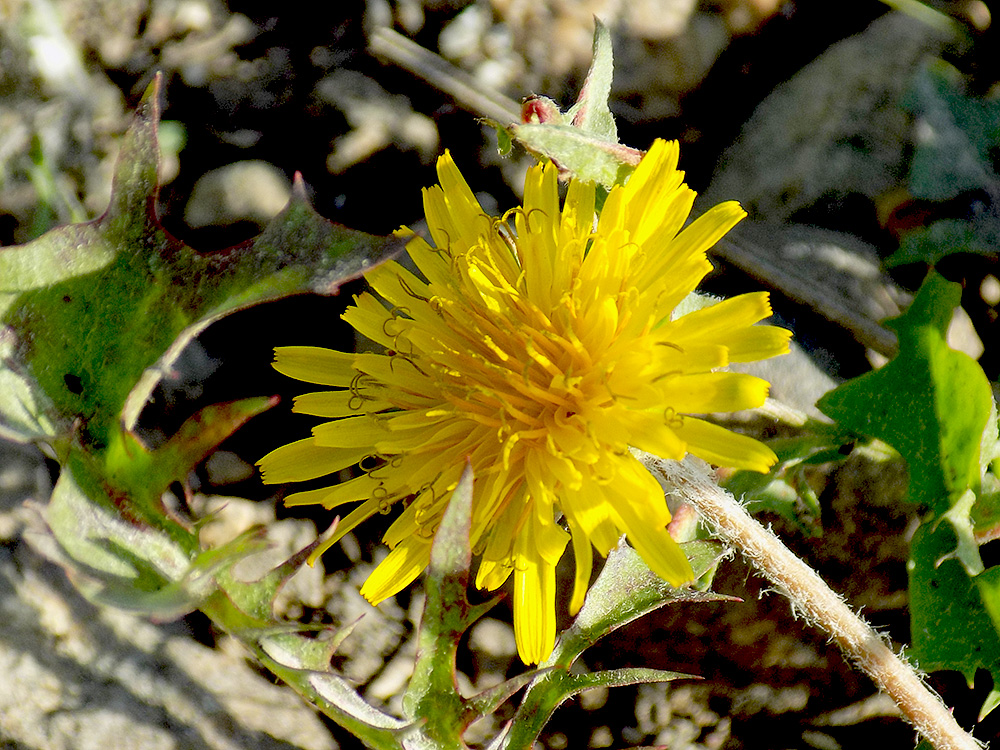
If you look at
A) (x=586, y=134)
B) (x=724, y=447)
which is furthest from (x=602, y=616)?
(x=586, y=134)

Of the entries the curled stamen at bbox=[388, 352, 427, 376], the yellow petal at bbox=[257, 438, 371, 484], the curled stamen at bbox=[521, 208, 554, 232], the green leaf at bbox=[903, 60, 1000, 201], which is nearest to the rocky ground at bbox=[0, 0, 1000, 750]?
the green leaf at bbox=[903, 60, 1000, 201]

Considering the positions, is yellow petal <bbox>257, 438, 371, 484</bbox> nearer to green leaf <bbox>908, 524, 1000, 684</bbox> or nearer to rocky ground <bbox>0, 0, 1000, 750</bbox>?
rocky ground <bbox>0, 0, 1000, 750</bbox>

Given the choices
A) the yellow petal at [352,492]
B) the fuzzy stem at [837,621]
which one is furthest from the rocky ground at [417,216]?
the yellow petal at [352,492]

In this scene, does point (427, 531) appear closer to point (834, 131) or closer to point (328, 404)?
point (328, 404)

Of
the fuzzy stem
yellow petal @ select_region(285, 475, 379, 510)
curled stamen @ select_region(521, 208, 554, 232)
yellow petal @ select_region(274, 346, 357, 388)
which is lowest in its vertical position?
the fuzzy stem

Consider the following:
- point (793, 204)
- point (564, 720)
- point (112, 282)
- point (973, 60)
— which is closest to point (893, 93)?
point (973, 60)

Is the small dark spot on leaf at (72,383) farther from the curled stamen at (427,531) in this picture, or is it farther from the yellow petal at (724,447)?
the yellow petal at (724,447)

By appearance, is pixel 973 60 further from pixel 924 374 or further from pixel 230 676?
pixel 230 676
